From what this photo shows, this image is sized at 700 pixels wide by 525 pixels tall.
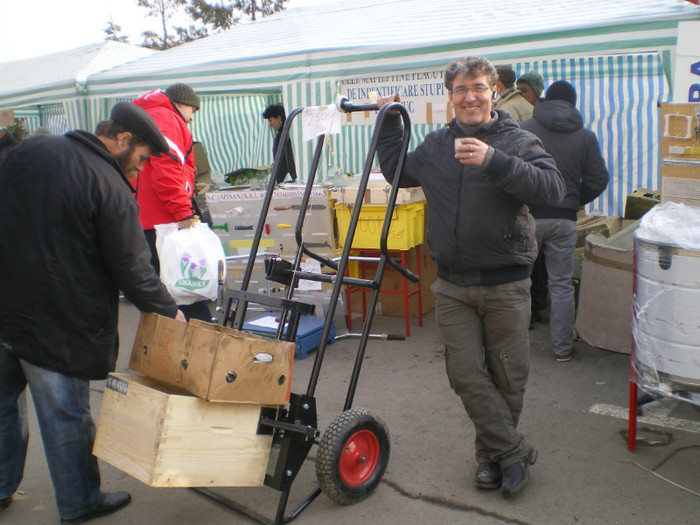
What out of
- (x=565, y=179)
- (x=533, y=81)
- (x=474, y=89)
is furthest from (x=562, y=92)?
(x=474, y=89)

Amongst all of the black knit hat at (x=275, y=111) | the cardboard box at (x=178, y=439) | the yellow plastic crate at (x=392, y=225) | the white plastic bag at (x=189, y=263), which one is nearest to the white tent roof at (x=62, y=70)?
the black knit hat at (x=275, y=111)

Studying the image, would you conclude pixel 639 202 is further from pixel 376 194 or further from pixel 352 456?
pixel 352 456

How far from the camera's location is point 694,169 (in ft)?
10.2

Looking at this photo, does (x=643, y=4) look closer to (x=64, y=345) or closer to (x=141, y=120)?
(x=141, y=120)

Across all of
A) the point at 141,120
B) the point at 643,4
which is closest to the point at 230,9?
the point at 643,4

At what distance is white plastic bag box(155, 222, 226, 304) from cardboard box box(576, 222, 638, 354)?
263cm

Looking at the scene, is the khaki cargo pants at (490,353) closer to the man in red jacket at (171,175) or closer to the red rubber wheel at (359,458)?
the red rubber wheel at (359,458)

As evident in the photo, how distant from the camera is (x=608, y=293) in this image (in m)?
4.50

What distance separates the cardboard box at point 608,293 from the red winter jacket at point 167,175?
9.38ft

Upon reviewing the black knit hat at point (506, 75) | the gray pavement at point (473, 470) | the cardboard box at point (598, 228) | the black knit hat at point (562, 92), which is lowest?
the gray pavement at point (473, 470)

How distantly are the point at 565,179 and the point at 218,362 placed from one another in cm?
305

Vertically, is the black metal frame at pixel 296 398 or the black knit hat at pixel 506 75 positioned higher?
the black knit hat at pixel 506 75

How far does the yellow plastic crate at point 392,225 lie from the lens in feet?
17.1

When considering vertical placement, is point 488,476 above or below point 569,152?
below
